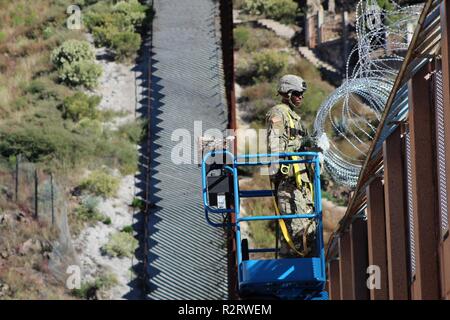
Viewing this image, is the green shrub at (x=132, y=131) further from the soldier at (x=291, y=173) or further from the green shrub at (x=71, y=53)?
the soldier at (x=291, y=173)

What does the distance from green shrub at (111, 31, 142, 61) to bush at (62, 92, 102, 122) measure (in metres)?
3.63

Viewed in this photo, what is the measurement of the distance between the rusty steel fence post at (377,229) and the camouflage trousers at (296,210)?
225 cm

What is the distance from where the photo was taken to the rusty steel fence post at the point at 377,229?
16641mm

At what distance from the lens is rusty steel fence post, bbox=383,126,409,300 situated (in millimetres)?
15196

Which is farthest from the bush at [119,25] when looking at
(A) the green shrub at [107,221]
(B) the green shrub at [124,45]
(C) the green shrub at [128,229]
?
(C) the green shrub at [128,229]

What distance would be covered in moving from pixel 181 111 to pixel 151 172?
291 cm

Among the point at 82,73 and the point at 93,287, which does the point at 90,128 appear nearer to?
the point at 82,73

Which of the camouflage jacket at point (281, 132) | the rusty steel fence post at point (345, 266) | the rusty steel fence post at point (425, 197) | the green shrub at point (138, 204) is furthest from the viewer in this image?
the green shrub at point (138, 204)

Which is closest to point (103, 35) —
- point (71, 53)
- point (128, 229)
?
point (71, 53)

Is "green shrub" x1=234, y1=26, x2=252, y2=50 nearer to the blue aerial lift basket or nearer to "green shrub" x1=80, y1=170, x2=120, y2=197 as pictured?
"green shrub" x1=80, y1=170, x2=120, y2=197

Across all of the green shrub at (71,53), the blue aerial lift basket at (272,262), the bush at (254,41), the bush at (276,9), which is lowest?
the blue aerial lift basket at (272,262)

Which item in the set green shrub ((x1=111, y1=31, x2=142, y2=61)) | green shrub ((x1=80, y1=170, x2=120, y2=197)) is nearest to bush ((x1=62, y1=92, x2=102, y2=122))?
green shrub ((x1=111, y1=31, x2=142, y2=61))
